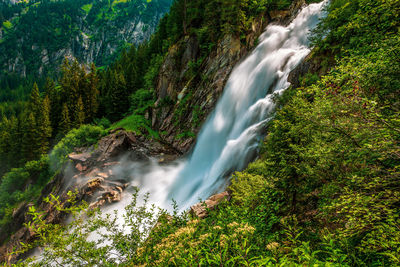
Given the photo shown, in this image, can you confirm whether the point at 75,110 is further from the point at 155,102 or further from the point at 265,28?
the point at 265,28

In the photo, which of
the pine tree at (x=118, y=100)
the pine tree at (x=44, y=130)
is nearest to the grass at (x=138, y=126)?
the pine tree at (x=118, y=100)

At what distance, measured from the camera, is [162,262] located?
304cm

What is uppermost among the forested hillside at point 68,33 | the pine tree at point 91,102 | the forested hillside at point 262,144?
the forested hillside at point 68,33

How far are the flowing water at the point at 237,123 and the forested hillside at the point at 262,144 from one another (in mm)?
1994

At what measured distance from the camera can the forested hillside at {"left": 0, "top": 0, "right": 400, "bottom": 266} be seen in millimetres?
3168

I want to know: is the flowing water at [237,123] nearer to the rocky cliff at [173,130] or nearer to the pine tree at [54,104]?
the rocky cliff at [173,130]

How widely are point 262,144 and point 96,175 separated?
59.8ft

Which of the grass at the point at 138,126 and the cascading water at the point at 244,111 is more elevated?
the grass at the point at 138,126

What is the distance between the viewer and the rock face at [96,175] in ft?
64.0

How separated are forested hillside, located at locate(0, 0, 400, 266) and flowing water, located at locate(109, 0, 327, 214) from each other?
199 cm

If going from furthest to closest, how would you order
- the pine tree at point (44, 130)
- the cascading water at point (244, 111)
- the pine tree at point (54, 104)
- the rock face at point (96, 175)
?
the pine tree at point (54, 104)
the pine tree at point (44, 130)
the rock face at point (96, 175)
the cascading water at point (244, 111)

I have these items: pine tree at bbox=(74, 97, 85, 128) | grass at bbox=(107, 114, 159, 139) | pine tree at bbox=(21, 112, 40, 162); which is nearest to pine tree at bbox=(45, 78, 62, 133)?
pine tree at bbox=(21, 112, 40, 162)

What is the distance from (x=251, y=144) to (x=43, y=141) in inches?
1396

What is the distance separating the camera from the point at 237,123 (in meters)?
19.4
